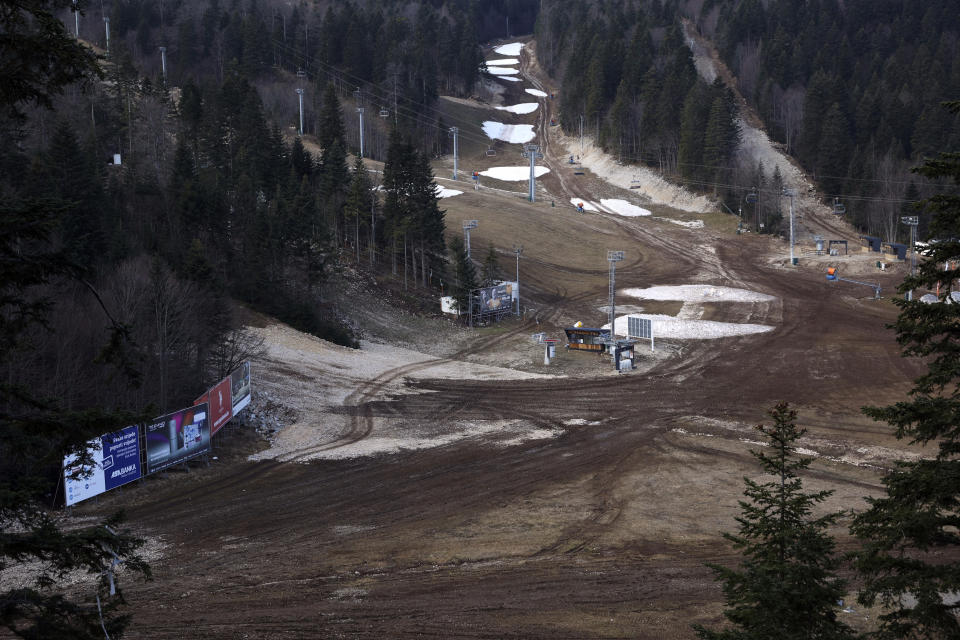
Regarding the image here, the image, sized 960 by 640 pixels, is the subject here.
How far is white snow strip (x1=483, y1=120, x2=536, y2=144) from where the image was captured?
132375 millimetres

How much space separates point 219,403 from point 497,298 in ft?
103

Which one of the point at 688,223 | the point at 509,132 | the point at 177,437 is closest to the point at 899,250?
the point at 688,223

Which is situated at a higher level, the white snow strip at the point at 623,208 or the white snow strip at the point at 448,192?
the white snow strip at the point at 448,192

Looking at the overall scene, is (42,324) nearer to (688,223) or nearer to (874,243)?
(874,243)

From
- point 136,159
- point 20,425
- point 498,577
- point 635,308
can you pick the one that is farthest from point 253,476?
point 136,159

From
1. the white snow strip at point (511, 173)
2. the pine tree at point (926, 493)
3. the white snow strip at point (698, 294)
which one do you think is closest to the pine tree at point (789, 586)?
the pine tree at point (926, 493)

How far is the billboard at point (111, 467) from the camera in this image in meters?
24.8

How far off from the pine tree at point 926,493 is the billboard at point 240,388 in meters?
28.0

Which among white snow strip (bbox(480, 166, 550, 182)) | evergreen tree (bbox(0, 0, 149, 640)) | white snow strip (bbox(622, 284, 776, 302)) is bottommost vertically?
white snow strip (bbox(622, 284, 776, 302))

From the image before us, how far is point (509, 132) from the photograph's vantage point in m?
136

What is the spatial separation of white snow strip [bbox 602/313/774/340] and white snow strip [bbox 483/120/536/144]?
77.6m

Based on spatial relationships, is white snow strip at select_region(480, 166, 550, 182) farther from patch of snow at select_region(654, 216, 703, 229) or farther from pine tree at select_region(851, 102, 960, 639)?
pine tree at select_region(851, 102, 960, 639)

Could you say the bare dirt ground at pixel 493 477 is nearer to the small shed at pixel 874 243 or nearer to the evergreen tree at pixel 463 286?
the evergreen tree at pixel 463 286

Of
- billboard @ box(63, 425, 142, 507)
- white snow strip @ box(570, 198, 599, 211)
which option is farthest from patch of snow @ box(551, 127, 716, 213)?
billboard @ box(63, 425, 142, 507)
